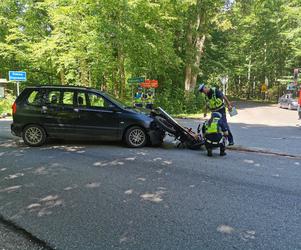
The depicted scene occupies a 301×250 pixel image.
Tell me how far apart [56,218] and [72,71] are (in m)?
23.9

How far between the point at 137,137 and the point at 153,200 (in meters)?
4.57

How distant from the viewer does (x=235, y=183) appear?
240 inches

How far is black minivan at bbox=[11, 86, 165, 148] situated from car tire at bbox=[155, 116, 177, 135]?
0.59ft

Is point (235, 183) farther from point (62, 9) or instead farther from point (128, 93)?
point (128, 93)

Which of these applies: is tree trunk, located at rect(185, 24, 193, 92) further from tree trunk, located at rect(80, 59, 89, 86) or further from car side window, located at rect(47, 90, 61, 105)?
car side window, located at rect(47, 90, 61, 105)

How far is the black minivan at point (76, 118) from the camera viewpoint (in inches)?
379

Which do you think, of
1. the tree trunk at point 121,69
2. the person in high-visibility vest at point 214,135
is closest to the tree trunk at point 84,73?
the tree trunk at point 121,69

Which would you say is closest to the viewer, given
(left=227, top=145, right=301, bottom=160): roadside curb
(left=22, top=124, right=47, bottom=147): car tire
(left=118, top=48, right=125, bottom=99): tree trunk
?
(left=227, top=145, right=301, bottom=160): roadside curb

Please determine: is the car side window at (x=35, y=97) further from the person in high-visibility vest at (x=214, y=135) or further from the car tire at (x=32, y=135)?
the person in high-visibility vest at (x=214, y=135)

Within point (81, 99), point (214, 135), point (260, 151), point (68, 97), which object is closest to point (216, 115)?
point (214, 135)

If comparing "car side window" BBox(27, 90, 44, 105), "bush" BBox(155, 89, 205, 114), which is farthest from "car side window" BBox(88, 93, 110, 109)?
"bush" BBox(155, 89, 205, 114)

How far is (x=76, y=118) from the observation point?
9758mm

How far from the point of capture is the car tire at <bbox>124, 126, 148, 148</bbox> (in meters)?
9.61

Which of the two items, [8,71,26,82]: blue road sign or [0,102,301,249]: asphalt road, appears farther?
[8,71,26,82]: blue road sign
